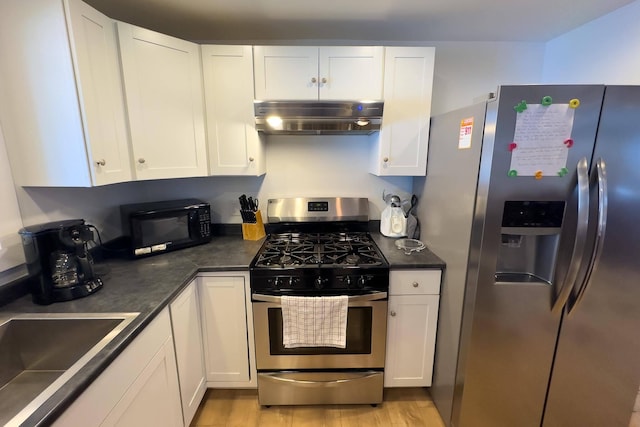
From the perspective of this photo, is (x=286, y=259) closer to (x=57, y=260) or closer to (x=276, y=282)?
(x=276, y=282)

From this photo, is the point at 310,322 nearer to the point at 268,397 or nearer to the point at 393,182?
the point at 268,397

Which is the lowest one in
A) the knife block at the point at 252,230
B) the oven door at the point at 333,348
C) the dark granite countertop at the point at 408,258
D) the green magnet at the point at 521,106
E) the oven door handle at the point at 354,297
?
the oven door at the point at 333,348

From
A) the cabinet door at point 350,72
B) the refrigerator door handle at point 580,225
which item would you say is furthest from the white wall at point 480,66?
the refrigerator door handle at point 580,225

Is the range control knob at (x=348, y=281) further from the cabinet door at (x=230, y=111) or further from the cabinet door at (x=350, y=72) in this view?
the cabinet door at (x=350, y=72)

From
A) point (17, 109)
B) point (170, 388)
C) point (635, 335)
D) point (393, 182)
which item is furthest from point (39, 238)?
point (635, 335)

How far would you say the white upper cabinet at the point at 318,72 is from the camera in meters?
1.77

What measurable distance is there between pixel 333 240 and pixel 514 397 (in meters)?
1.35

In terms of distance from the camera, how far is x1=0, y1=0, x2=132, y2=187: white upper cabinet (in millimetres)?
1183

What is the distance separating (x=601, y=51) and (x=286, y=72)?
6.24 feet

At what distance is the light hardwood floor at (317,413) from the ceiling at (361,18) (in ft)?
7.86

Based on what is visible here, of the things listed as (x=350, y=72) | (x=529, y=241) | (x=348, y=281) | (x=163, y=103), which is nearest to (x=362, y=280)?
(x=348, y=281)

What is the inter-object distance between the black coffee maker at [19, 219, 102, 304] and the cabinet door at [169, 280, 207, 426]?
1.30ft

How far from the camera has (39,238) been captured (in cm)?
119

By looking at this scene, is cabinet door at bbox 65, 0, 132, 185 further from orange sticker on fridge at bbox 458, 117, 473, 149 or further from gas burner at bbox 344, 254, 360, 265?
orange sticker on fridge at bbox 458, 117, 473, 149
